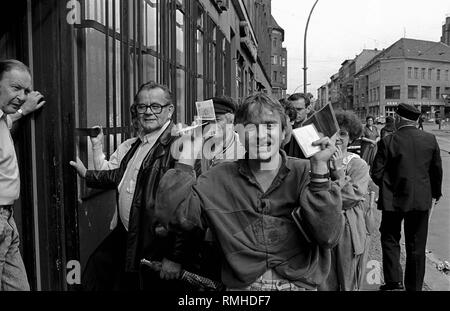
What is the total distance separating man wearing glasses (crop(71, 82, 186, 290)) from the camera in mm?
2861

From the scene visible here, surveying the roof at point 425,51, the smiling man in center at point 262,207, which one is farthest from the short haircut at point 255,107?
the roof at point 425,51

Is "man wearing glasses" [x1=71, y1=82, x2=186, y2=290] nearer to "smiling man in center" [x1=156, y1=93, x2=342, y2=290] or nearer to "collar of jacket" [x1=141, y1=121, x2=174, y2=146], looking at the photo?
"collar of jacket" [x1=141, y1=121, x2=174, y2=146]

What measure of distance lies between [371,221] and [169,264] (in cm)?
197

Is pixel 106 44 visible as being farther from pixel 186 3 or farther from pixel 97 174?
pixel 186 3

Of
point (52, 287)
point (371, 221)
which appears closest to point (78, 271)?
point (52, 287)

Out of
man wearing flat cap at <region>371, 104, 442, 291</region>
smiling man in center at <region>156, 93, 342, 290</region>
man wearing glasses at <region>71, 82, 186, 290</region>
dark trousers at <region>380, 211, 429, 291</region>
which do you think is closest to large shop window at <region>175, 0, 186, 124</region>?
man wearing flat cap at <region>371, 104, 442, 291</region>

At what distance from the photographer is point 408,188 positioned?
4754 millimetres

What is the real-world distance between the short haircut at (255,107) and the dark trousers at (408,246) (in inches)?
125

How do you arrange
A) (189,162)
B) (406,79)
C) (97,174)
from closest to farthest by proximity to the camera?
(189,162), (97,174), (406,79)

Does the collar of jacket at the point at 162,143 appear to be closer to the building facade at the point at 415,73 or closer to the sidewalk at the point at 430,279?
the sidewalk at the point at 430,279

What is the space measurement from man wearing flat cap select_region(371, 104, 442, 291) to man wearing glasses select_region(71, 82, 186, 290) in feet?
8.74

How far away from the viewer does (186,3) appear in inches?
315

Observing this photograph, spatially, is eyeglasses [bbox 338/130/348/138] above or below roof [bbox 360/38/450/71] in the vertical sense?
below


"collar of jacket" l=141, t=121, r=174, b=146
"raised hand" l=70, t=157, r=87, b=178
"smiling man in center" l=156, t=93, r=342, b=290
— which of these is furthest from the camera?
"raised hand" l=70, t=157, r=87, b=178
